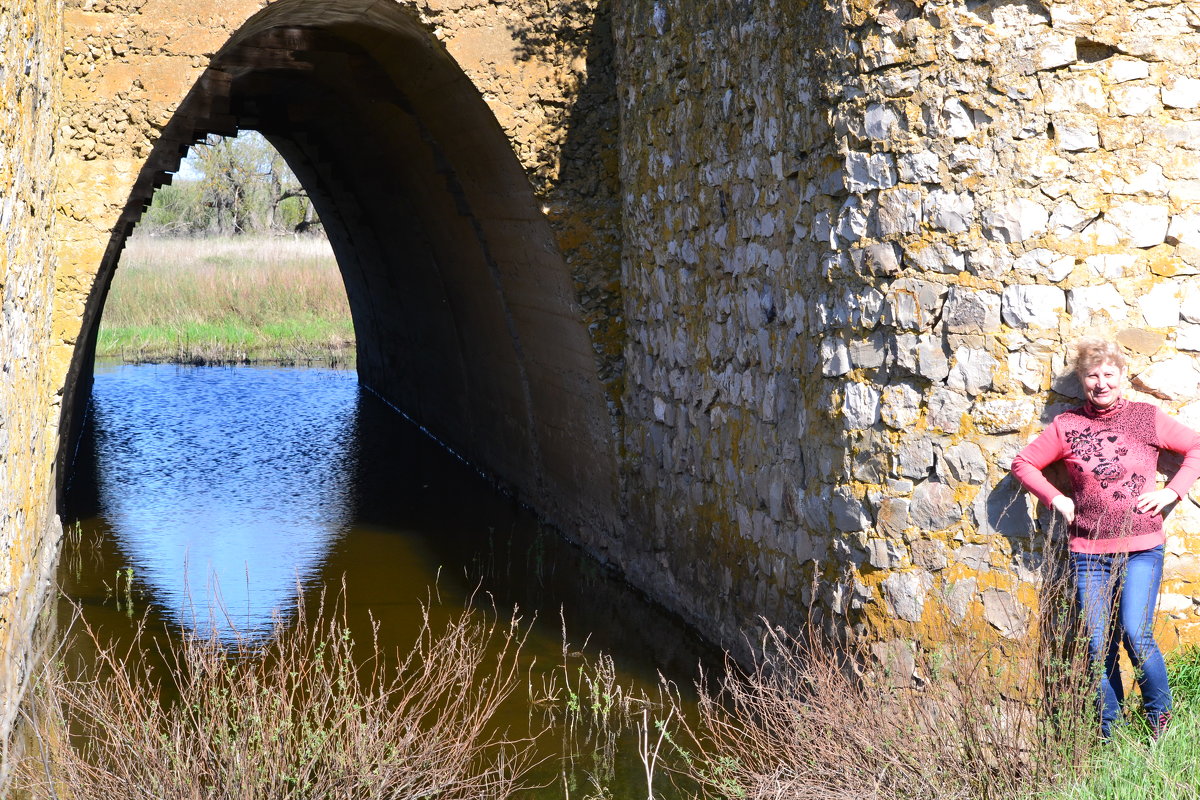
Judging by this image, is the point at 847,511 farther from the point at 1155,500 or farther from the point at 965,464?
the point at 1155,500

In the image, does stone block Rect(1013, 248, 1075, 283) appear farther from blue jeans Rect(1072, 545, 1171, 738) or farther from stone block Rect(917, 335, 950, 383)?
blue jeans Rect(1072, 545, 1171, 738)

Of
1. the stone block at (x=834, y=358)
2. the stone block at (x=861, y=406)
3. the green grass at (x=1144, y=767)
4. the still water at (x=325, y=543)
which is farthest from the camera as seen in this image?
the still water at (x=325, y=543)

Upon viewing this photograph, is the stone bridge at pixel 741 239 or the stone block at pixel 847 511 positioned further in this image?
the stone block at pixel 847 511

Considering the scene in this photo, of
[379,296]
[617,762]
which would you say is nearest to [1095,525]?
[617,762]

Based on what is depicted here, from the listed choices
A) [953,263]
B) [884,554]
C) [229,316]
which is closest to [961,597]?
[884,554]

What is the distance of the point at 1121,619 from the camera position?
4.48 meters

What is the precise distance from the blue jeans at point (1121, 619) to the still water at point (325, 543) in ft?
5.95

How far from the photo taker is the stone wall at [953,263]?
4.70 meters

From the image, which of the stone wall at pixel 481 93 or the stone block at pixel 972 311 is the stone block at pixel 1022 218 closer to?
the stone block at pixel 972 311

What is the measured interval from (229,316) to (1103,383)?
20259 mm

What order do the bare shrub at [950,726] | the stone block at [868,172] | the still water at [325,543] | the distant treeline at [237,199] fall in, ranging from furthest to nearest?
the distant treeline at [237,199] < the still water at [325,543] < the stone block at [868,172] < the bare shrub at [950,726]

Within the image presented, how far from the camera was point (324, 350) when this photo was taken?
2183cm

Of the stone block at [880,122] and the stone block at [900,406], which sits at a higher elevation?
the stone block at [880,122]

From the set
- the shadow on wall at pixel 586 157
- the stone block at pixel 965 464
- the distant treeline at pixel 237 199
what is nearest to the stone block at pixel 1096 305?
the stone block at pixel 965 464
